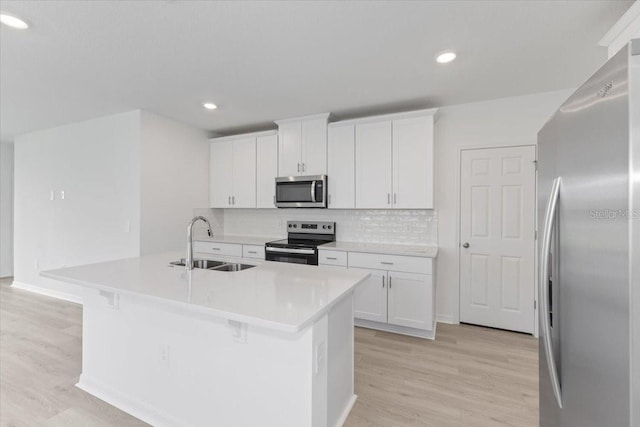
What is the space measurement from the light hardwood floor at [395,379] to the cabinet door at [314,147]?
2024 mm

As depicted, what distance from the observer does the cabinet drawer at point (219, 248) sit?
13.2 ft

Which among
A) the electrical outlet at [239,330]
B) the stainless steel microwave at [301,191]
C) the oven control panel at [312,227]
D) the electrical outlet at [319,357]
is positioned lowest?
the electrical outlet at [319,357]

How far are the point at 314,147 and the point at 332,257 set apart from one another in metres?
1.43

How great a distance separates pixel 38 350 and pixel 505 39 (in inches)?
186

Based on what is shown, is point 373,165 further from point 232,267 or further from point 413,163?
point 232,267

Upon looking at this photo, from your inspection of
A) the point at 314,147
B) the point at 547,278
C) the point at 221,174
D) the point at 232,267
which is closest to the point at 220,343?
the point at 232,267

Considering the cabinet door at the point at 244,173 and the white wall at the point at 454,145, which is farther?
the cabinet door at the point at 244,173

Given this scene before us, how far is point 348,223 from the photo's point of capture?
3.94 m

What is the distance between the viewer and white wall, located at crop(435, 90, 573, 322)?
318cm

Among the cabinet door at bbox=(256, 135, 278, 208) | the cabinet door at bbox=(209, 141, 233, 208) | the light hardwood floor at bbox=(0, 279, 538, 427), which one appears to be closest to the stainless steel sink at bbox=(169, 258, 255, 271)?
the light hardwood floor at bbox=(0, 279, 538, 427)

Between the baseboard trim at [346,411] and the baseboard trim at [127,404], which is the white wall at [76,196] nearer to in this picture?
the baseboard trim at [127,404]

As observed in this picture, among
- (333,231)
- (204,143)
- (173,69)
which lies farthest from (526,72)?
(204,143)

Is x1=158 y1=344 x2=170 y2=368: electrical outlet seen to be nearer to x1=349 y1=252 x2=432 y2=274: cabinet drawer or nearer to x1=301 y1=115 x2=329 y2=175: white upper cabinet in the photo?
x1=349 y1=252 x2=432 y2=274: cabinet drawer

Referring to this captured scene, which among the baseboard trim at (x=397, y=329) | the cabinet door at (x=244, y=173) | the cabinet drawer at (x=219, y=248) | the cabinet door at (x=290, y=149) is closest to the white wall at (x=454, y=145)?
the baseboard trim at (x=397, y=329)
